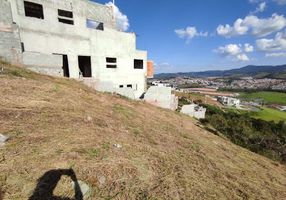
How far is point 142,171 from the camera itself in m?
4.29

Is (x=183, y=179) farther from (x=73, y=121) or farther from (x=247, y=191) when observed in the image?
(x=73, y=121)

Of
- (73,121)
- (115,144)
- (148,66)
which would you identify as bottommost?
(115,144)

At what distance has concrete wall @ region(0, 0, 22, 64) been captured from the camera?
31.9ft

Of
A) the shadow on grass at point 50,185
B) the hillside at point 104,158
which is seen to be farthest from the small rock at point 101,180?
the shadow on grass at point 50,185

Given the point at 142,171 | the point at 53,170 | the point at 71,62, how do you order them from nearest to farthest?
the point at 53,170
the point at 142,171
the point at 71,62

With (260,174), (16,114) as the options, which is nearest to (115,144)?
(16,114)

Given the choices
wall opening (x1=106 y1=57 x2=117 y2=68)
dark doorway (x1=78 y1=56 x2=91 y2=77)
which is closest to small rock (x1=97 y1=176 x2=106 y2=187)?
dark doorway (x1=78 y1=56 x2=91 y2=77)

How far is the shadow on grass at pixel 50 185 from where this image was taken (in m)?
3.03

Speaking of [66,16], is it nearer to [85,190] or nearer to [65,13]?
[65,13]

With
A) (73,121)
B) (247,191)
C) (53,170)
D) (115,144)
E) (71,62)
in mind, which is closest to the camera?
(53,170)

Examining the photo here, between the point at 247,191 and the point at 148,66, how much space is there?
16.6 m

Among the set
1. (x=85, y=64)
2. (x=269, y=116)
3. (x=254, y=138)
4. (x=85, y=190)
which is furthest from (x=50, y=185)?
(x=269, y=116)

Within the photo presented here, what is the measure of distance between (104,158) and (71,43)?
11799mm

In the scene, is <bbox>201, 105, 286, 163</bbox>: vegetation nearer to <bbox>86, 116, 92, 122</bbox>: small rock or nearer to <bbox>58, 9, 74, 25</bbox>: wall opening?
<bbox>86, 116, 92, 122</bbox>: small rock
